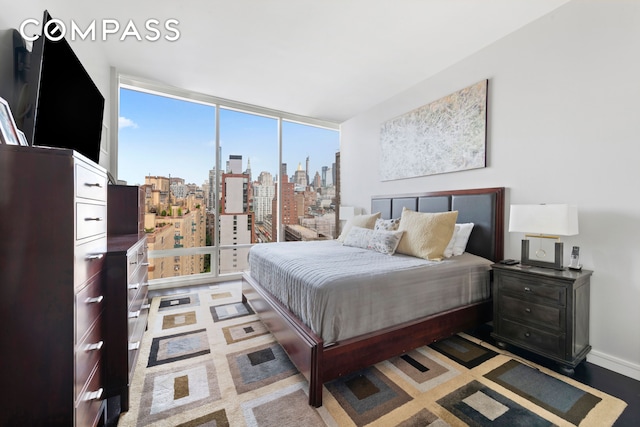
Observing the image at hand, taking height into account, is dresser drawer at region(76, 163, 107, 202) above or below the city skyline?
below

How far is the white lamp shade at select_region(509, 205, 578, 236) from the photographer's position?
184 centimetres

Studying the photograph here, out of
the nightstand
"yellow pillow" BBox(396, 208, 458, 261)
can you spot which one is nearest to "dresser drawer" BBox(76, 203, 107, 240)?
"yellow pillow" BBox(396, 208, 458, 261)

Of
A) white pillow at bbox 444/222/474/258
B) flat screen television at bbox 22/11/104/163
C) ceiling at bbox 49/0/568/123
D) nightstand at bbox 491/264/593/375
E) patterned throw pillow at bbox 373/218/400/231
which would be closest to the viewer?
flat screen television at bbox 22/11/104/163

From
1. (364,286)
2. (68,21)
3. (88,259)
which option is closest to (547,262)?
(364,286)

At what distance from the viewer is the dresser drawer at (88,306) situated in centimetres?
100

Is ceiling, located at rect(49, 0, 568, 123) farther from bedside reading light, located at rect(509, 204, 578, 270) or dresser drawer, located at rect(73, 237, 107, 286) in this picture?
dresser drawer, located at rect(73, 237, 107, 286)

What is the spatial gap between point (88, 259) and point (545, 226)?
2785 millimetres

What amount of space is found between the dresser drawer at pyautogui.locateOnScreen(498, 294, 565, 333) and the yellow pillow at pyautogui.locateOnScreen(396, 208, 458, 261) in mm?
589

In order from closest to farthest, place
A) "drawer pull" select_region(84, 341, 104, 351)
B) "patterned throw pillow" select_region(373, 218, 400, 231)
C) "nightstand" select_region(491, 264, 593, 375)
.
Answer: "drawer pull" select_region(84, 341, 104, 351), "nightstand" select_region(491, 264, 593, 375), "patterned throw pillow" select_region(373, 218, 400, 231)

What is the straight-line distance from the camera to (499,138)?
8.47 ft

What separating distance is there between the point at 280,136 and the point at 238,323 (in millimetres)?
3099

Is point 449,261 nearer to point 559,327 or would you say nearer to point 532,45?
point 559,327

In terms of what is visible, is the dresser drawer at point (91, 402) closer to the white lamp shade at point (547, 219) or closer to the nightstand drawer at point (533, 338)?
the nightstand drawer at point (533, 338)

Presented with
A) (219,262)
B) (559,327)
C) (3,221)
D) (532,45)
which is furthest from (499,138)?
(219,262)
